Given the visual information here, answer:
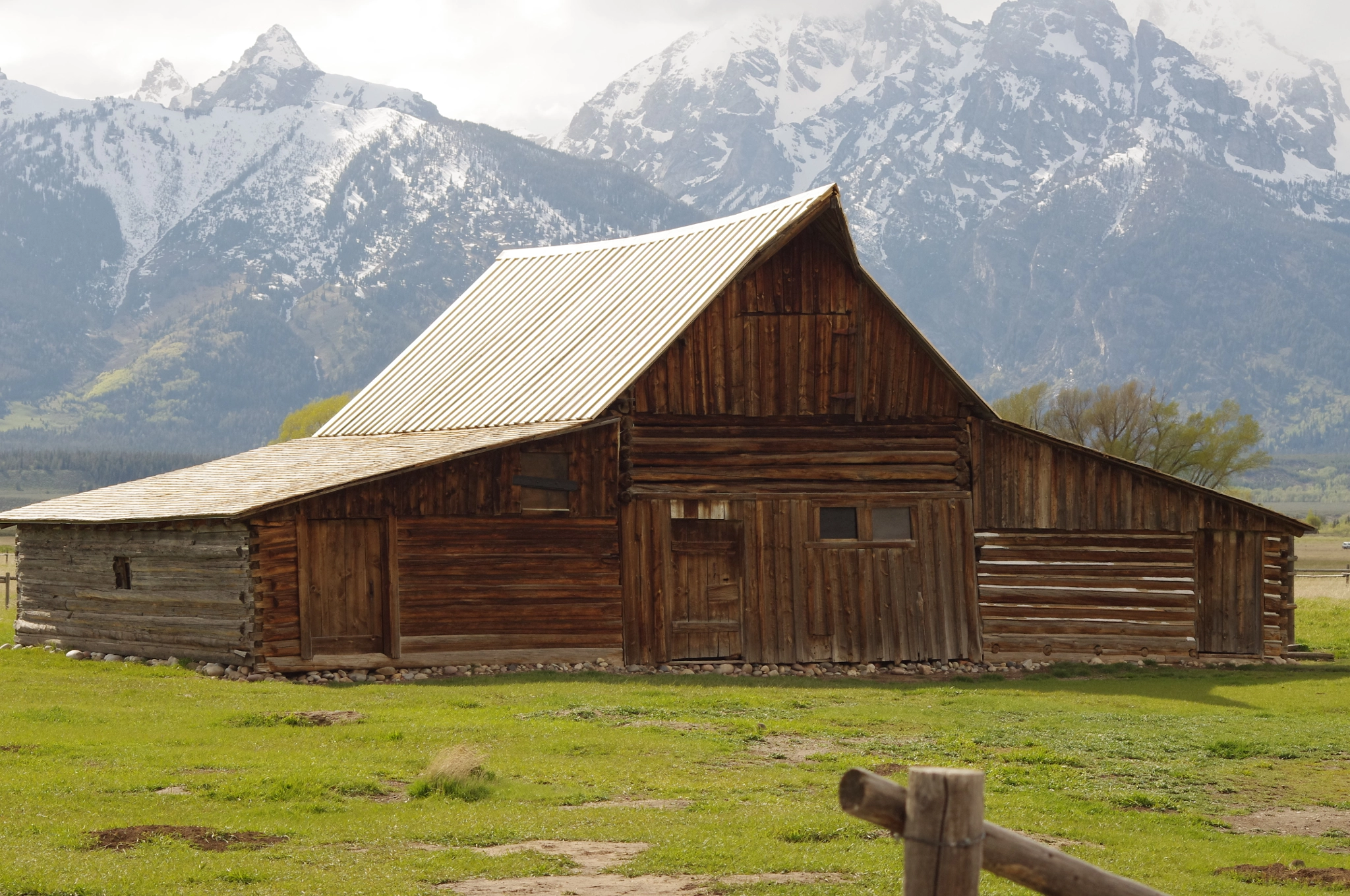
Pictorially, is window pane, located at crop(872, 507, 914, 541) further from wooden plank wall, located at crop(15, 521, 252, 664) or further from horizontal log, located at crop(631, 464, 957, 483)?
wooden plank wall, located at crop(15, 521, 252, 664)

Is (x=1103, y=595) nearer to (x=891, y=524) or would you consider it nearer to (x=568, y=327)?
(x=891, y=524)

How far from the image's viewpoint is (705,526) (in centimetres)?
2762

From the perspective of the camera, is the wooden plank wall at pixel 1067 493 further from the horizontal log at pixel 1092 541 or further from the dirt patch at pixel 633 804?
the dirt patch at pixel 633 804

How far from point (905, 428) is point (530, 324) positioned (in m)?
8.61

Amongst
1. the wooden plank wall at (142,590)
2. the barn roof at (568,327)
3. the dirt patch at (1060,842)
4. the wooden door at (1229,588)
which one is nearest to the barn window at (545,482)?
the barn roof at (568,327)

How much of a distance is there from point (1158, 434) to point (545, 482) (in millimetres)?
58777

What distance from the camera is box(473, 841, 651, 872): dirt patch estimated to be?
11289 mm

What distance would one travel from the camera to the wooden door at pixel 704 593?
2717 centimetres

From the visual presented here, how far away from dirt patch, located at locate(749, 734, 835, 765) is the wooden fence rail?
9605 millimetres

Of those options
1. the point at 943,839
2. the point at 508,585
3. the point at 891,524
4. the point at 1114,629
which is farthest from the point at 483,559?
the point at 943,839

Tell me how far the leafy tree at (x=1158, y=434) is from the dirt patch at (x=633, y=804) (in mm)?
62239

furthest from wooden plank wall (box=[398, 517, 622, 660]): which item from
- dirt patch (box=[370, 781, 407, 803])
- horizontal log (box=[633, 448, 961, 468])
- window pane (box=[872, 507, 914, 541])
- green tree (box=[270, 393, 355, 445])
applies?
Result: green tree (box=[270, 393, 355, 445])

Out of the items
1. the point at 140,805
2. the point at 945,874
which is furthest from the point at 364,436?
the point at 945,874

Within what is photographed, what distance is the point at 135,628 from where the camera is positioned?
2666 cm
